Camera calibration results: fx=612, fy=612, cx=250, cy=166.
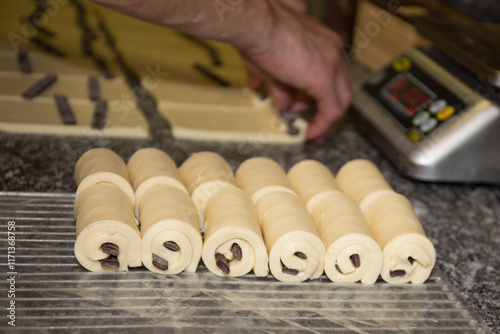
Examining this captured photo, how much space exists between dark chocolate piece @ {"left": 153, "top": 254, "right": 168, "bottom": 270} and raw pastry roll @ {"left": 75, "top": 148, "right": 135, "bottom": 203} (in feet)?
0.79

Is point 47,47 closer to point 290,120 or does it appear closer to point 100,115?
point 100,115

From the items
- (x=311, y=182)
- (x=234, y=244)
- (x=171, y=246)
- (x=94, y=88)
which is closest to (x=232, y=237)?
(x=234, y=244)

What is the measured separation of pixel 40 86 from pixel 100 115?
33 centimetres

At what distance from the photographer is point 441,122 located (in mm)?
2008

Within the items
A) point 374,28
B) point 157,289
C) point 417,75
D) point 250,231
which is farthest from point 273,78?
point 157,289

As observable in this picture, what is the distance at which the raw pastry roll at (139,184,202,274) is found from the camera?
143 cm

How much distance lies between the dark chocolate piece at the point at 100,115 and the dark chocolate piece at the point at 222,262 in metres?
0.91

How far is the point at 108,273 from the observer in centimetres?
144

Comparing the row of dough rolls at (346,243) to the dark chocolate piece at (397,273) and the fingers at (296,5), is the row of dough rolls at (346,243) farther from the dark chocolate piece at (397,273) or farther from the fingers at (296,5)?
the fingers at (296,5)

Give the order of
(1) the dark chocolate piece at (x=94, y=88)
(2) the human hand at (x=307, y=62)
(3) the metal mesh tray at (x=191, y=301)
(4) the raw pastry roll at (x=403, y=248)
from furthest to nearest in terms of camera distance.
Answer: (1) the dark chocolate piece at (x=94, y=88), (2) the human hand at (x=307, y=62), (4) the raw pastry roll at (x=403, y=248), (3) the metal mesh tray at (x=191, y=301)

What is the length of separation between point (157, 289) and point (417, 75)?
→ 133 centimetres

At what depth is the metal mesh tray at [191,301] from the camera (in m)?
1.27

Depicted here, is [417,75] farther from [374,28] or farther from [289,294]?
[289,294]

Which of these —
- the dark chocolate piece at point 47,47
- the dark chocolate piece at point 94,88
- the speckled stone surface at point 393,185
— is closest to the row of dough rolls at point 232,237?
the speckled stone surface at point 393,185
